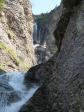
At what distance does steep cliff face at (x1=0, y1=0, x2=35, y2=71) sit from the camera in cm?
3575

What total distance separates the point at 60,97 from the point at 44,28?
66902 millimetres

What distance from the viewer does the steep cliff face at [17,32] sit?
117 feet

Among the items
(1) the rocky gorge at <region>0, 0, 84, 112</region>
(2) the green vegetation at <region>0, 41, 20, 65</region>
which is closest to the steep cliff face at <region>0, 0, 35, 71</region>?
(2) the green vegetation at <region>0, 41, 20, 65</region>

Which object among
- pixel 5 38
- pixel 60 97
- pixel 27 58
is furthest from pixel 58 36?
pixel 27 58

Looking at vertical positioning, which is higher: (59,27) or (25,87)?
(59,27)

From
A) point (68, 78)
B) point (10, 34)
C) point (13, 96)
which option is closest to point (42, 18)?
point (10, 34)

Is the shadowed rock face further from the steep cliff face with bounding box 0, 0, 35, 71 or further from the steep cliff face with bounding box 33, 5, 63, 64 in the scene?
the steep cliff face with bounding box 33, 5, 63, 64

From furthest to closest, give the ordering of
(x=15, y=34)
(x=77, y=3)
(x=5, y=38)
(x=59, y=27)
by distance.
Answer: (x=15, y=34) < (x=5, y=38) < (x=59, y=27) < (x=77, y=3)

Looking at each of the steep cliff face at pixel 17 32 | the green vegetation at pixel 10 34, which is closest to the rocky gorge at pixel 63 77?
the steep cliff face at pixel 17 32

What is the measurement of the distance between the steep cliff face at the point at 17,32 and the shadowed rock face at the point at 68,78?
1468cm

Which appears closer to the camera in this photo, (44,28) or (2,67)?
(2,67)

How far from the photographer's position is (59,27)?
74.2ft

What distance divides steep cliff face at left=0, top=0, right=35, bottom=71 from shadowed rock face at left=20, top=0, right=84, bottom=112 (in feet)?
48.2

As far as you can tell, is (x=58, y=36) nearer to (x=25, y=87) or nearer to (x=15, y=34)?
(x=25, y=87)
